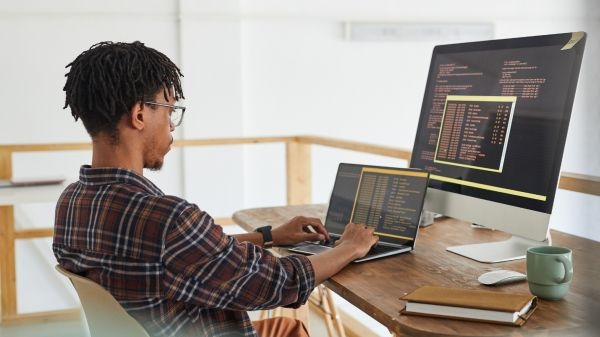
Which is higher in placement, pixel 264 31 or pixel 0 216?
pixel 264 31

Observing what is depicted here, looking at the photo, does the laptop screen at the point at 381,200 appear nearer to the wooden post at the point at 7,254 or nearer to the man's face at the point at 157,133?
the man's face at the point at 157,133

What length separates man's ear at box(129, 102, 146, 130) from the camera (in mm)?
1193

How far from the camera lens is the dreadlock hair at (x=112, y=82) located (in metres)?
1.18

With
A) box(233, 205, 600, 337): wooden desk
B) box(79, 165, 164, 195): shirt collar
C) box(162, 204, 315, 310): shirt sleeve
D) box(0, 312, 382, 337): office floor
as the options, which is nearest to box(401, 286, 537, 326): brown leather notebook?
box(233, 205, 600, 337): wooden desk

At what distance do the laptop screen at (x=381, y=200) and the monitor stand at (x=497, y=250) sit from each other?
11cm

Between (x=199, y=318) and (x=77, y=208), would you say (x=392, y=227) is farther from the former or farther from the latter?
(x=77, y=208)

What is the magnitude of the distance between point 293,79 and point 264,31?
403 mm

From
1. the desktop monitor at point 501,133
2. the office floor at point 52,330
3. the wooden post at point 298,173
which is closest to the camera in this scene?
the desktop monitor at point 501,133

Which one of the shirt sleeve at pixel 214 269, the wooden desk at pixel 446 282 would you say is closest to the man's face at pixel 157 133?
the shirt sleeve at pixel 214 269

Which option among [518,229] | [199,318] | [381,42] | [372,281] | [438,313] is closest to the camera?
[438,313]

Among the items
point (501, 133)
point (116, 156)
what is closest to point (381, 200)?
point (501, 133)

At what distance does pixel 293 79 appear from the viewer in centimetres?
529

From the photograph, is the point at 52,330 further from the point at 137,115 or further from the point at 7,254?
the point at 137,115

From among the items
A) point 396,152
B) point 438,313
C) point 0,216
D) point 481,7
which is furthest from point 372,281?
point 481,7
